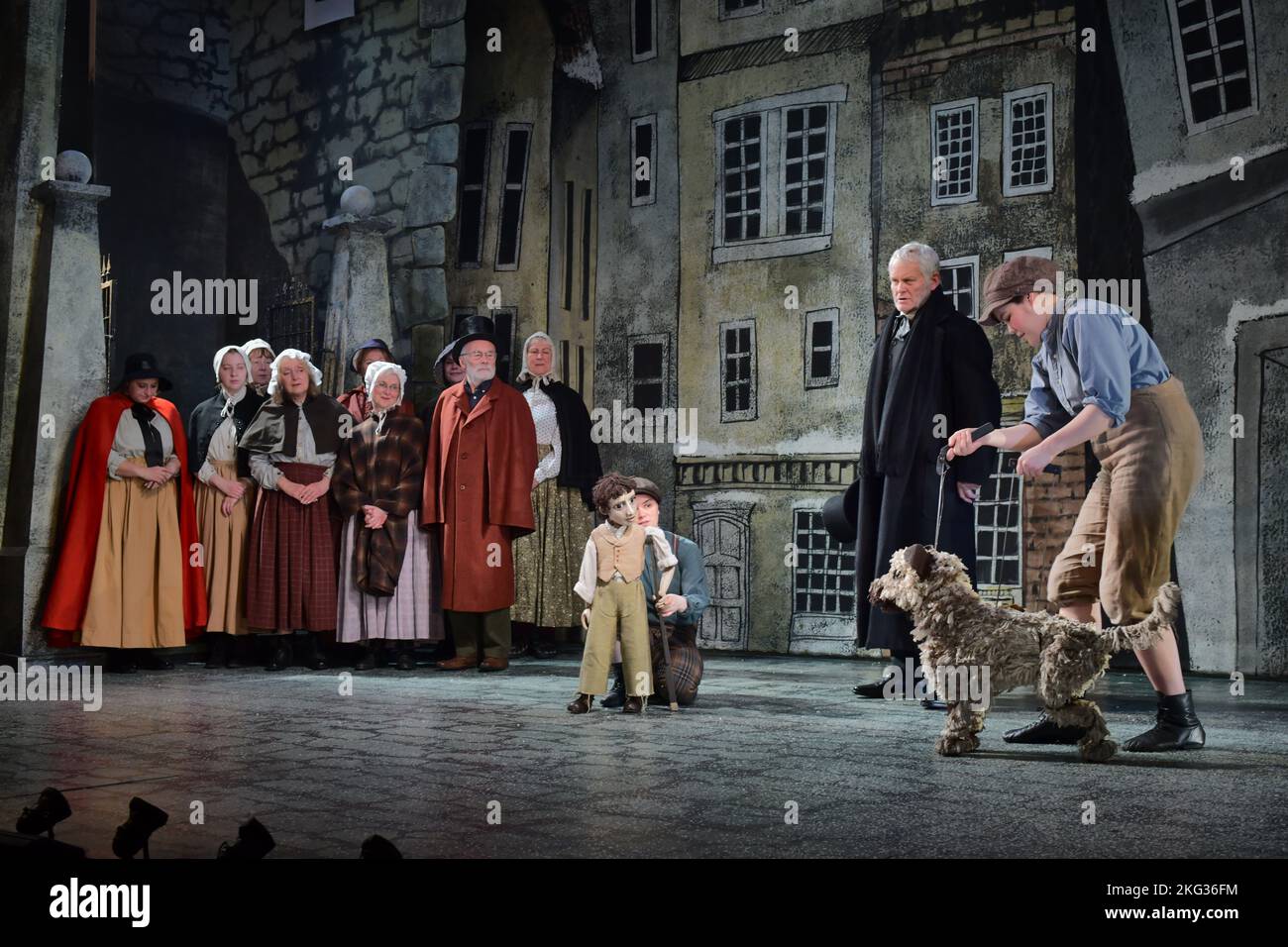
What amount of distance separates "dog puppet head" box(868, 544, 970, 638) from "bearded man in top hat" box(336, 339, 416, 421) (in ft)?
14.4

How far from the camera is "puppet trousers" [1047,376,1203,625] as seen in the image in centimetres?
453

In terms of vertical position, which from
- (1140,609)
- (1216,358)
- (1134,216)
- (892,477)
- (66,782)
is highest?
(1134,216)

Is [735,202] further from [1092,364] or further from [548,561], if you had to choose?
[1092,364]

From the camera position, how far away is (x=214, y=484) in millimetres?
8219

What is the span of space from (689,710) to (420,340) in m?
5.09

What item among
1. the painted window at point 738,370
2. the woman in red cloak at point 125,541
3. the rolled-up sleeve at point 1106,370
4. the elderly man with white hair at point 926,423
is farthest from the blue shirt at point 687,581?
the painted window at point 738,370

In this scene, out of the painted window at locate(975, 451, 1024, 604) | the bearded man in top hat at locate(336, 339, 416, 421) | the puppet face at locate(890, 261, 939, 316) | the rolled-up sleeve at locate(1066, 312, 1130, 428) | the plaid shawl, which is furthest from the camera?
the painted window at locate(975, 451, 1024, 604)

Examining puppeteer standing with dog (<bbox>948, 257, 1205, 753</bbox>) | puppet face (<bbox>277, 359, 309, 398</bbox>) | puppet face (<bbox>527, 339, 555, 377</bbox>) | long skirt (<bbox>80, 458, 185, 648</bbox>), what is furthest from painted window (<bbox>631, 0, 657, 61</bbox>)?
puppeteer standing with dog (<bbox>948, 257, 1205, 753</bbox>)

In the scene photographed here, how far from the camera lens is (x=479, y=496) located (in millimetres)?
8055

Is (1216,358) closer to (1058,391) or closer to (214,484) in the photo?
(1058,391)

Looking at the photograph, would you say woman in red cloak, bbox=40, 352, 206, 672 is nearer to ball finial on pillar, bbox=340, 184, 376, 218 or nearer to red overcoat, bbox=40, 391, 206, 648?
red overcoat, bbox=40, 391, 206, 648

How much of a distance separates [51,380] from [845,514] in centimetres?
478
